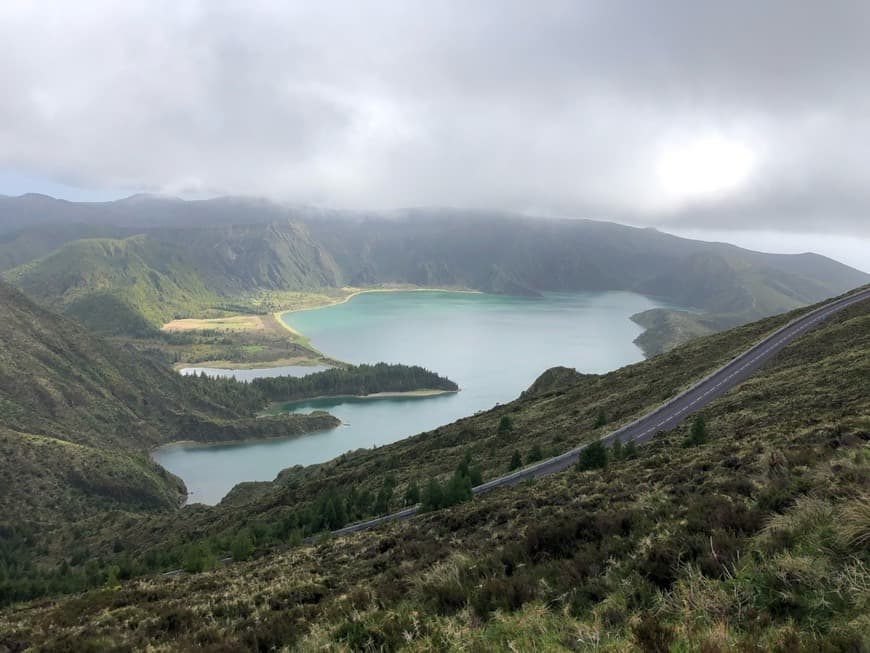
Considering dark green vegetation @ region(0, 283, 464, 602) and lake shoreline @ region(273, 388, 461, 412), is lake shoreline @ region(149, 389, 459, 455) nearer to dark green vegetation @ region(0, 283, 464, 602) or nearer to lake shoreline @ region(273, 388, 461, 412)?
lake shoreline @ region(273, 388, 461, 412)

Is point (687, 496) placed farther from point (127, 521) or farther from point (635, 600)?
point (127, 521)

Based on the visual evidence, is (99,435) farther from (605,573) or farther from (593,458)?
Result: (605,573)

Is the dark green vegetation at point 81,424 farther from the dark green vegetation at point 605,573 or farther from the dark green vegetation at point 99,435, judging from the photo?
the dark green vegetation at point 605,573

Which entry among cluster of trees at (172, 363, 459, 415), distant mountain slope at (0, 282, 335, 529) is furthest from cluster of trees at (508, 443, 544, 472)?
cluster of trees at (172, 363, 459, 415)

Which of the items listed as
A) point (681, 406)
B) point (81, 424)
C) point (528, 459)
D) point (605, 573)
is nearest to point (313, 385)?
point (81, 424)

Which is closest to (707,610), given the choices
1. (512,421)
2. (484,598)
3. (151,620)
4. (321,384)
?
(484,598)
